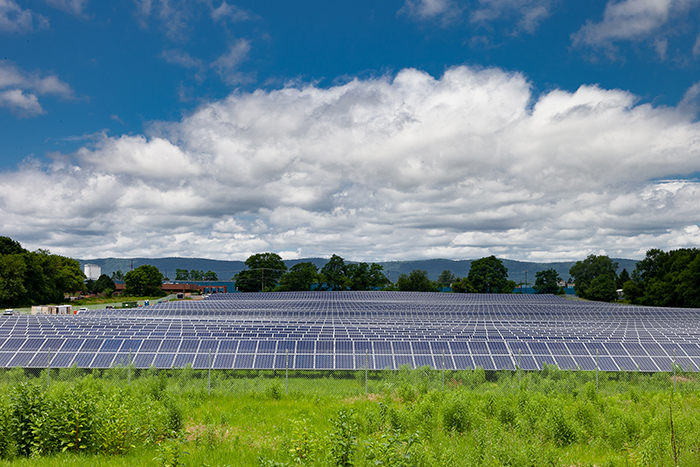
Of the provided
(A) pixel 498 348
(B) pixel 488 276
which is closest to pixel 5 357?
(A) pixel 498 348

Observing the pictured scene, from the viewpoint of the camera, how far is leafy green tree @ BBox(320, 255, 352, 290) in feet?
381

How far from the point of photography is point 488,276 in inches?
4424

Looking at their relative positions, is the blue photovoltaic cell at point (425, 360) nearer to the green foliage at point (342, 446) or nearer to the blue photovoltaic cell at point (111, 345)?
the green foliage at point (342, 446)

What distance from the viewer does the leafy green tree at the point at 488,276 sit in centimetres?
11231

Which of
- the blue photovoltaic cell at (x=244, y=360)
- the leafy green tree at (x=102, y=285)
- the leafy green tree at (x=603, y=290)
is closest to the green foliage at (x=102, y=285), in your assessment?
the leafy green tree at (x=102, y=285)

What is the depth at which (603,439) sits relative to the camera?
45.3 feet

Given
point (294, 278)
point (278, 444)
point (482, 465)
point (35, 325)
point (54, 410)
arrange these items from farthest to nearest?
point (294, 278), point (35, 325), point (278, 444), point (54, 410), point (482, 465)

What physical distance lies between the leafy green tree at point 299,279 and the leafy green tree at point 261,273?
714 centimetres

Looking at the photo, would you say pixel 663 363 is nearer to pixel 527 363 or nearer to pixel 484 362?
pixel 527 363

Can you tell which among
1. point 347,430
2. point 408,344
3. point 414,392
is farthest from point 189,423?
point 408,344

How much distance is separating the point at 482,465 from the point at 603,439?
6277 mm

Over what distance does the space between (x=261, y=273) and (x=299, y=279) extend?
14544 mm

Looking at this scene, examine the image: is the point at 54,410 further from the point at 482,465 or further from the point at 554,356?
the point at 554,356

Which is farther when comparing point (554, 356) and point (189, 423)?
point (554, 356)
